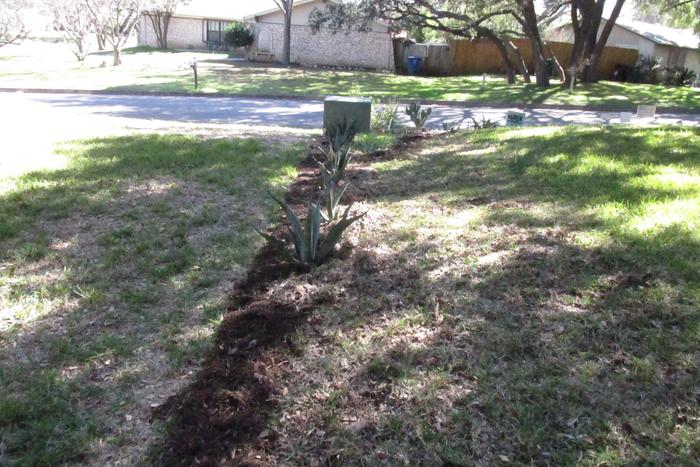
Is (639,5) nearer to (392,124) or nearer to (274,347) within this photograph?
(392,124)

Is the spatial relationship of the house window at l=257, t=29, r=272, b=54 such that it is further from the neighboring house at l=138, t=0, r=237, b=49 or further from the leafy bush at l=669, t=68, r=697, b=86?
the leafy bush at l=669, t=68, r=697, b=86

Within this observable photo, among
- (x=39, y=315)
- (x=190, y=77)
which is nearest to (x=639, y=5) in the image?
(x=190, y=77)

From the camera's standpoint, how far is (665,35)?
38469 millimetres

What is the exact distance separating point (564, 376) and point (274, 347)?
1561mm

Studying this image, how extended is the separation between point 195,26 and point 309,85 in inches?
1117

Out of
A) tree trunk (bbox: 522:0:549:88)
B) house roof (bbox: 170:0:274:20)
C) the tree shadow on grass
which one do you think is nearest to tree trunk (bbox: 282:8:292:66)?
house roof (bbox: 170:0:274:20)

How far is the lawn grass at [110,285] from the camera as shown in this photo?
282 centimetres

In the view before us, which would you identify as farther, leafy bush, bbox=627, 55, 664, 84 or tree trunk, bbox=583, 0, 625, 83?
leafy bush, bbox=627, 55, 664, 84

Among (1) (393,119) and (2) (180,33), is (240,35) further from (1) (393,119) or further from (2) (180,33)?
(1) (393,119)

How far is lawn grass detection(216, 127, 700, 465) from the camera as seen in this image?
2.58 m

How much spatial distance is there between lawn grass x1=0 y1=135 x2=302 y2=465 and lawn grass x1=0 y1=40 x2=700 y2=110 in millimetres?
15476

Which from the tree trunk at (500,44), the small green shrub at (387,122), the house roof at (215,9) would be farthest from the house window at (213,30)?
the small green shrub at (387,122)

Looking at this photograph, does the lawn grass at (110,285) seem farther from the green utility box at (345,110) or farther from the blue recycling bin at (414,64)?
the blue recycling bin at (414,64)

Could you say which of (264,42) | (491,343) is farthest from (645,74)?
(491,343)
